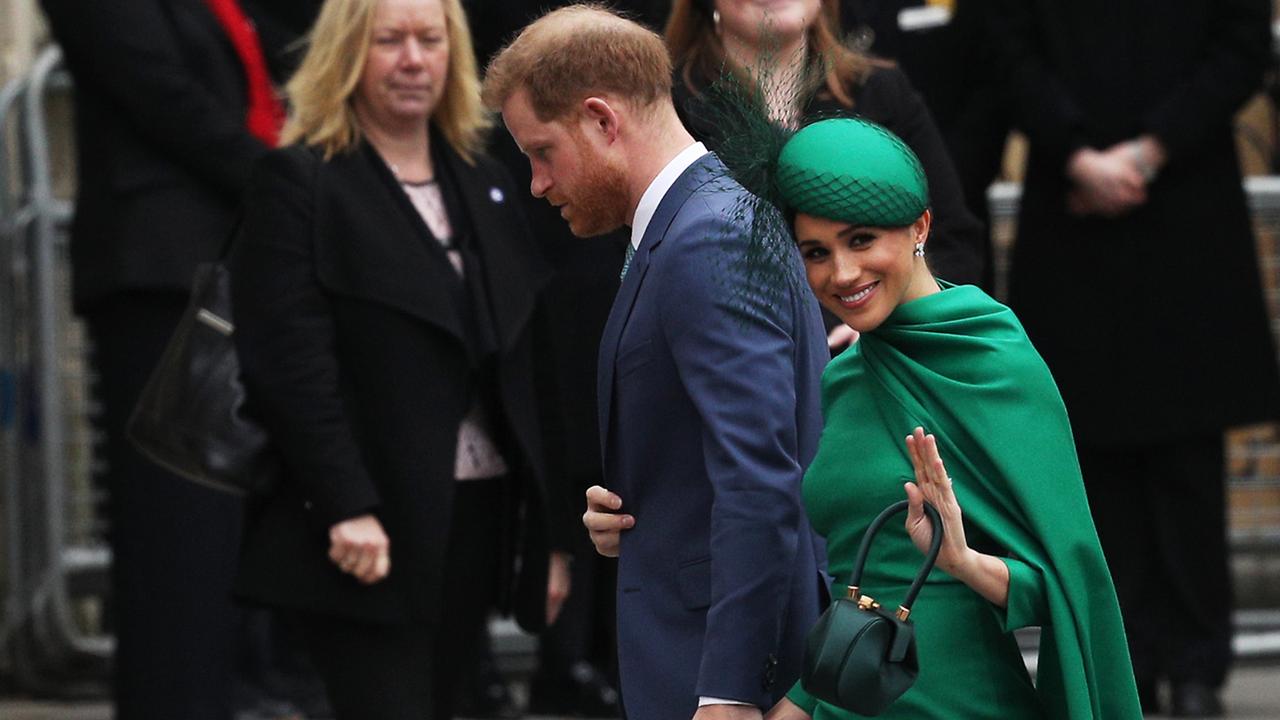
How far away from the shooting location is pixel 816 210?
3.08m

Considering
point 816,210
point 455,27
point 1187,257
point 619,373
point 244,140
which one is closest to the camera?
point 816,210

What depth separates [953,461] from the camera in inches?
120

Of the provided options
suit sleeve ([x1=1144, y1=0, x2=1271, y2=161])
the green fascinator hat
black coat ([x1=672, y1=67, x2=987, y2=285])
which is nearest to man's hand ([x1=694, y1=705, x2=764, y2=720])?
the green fascinator hat

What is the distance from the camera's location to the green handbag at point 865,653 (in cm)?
291

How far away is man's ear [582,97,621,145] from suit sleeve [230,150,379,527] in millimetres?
1379

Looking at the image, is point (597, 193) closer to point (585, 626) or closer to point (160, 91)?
point (160, 91)

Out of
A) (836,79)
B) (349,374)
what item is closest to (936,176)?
(836,79)

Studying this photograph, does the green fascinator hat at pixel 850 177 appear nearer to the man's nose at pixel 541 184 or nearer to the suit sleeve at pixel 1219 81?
the man's nose at pixel 541 184

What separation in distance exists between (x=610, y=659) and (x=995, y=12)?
83.4 inches

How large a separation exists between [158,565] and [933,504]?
3.62 metres

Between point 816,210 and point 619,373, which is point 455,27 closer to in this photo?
point 619,373

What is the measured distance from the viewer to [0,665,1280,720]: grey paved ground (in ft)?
22.5

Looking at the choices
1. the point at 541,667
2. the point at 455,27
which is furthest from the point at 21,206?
the point at 455,27

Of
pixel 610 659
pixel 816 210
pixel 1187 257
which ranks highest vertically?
pixel 816 210
